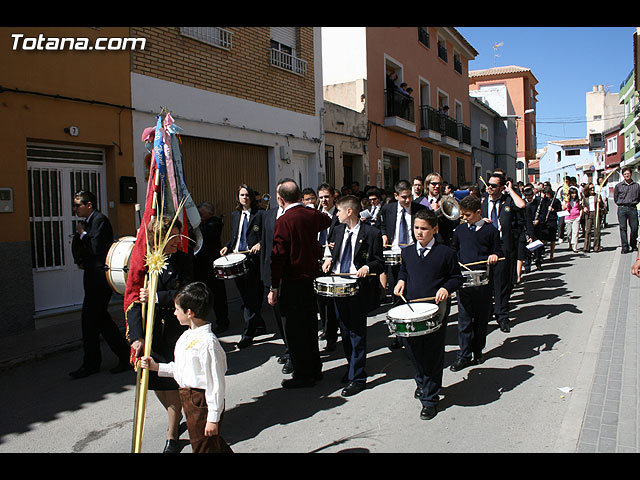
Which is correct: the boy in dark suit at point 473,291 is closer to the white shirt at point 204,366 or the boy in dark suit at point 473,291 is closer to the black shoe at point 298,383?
the black shoe at point 298,383

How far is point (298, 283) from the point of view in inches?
201

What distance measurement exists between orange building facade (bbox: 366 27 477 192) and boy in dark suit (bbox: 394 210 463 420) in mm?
12491

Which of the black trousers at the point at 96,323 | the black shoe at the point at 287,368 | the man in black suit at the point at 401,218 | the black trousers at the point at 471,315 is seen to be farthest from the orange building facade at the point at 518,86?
the black trousers at the point at 96,323

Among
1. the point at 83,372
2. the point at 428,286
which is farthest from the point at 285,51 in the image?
the point at 428,286

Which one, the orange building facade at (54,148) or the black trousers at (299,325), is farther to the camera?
the orange building facade at (54,148)

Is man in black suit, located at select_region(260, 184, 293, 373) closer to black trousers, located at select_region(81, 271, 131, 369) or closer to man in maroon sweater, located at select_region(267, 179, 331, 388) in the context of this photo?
man in maroon sweater, located at select_region(267, 179, 331, 388)

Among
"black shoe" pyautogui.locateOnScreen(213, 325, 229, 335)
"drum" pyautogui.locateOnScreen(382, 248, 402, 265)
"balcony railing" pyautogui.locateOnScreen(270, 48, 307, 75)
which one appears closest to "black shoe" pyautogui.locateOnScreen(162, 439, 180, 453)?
"black shoe" pyautogui.locateOnScreen(213, 325, 229, 335)

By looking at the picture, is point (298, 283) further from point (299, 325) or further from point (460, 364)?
point (460, 364)

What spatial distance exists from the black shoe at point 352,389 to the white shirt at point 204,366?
184cm

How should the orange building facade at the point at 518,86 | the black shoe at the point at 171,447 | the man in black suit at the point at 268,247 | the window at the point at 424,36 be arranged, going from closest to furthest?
the black shoe at the point at 171,447 → the man in black suit at the point at 268,247 → the window at the point at 424,36 → the orange building facade at the point at 518,86

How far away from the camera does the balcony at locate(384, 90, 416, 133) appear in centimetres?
1775

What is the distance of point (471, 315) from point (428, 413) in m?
1.55

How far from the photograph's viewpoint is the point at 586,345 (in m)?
5.99

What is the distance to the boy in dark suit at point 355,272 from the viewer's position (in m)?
4.93
